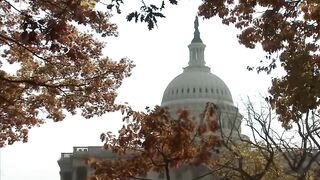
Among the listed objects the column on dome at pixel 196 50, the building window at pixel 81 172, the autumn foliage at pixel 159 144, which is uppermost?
the column on dome at pixel 196 50

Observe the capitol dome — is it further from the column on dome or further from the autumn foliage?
the autumn foliage

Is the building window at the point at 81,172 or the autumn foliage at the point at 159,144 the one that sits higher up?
the building window at the point at 81,172

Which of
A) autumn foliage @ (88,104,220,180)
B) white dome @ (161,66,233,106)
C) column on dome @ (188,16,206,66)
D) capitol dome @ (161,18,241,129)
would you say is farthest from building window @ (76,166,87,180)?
autumn foliage @ (88,104,220,180)

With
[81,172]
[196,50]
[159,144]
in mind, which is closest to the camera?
[159,144]

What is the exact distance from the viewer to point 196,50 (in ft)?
366

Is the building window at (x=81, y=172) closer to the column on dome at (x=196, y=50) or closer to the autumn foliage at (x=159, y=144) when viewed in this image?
the column on dome at (x=196, y=50)

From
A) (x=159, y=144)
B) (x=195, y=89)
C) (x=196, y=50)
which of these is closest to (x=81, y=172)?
(x=195, y=89)

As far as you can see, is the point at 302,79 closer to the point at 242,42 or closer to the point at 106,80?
the point at 242,42

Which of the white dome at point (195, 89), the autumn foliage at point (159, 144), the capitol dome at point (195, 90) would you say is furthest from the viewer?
the white dome at point (195, 89)

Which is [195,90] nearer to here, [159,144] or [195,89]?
[195,89]

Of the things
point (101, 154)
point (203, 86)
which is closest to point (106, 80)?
point (101, 154)

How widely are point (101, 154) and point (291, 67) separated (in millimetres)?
66504

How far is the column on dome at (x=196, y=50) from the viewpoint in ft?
353

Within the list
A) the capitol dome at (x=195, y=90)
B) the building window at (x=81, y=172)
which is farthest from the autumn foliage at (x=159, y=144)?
the capitol dome at (x=195, y=90)
